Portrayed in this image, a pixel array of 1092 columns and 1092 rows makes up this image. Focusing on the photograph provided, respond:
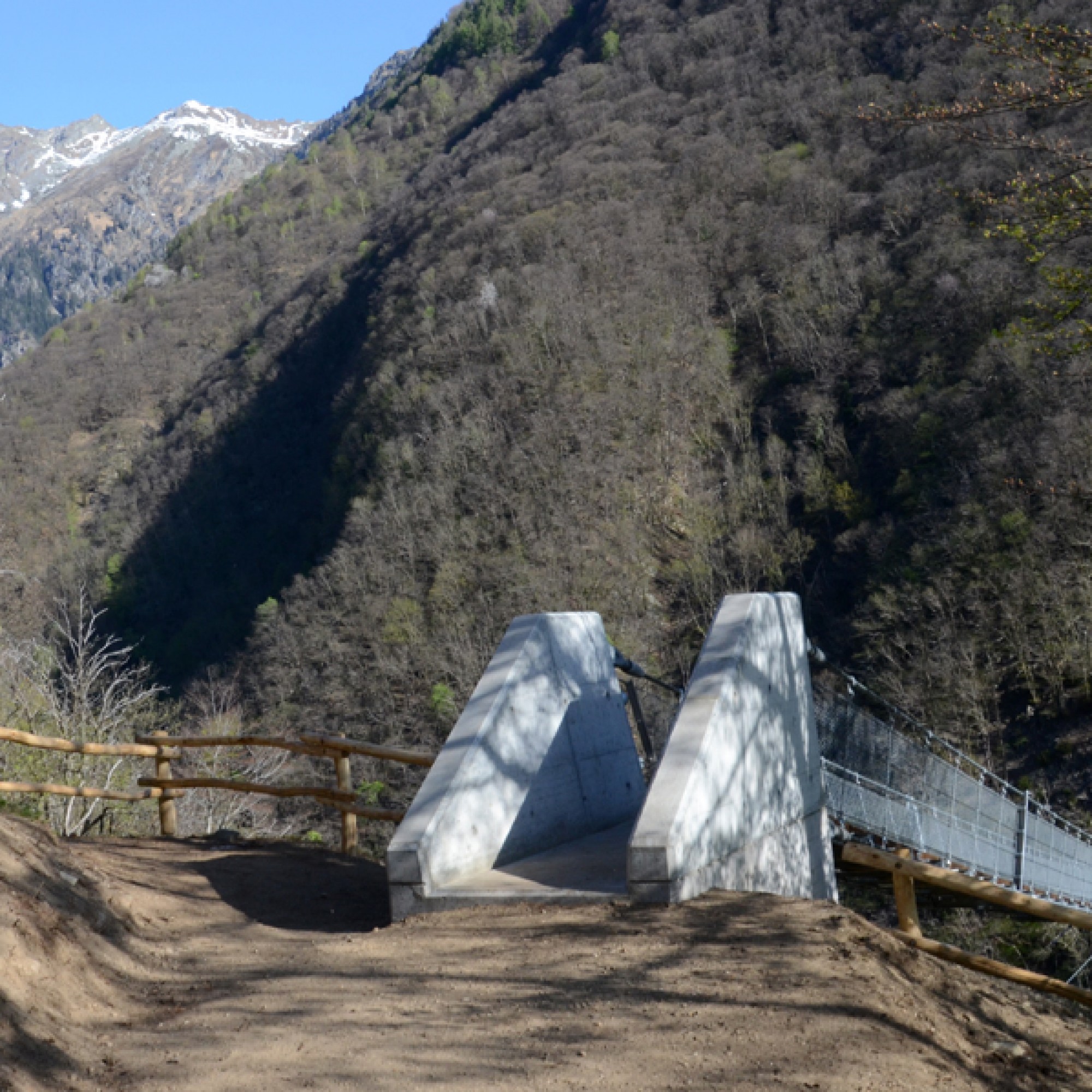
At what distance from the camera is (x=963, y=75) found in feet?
233

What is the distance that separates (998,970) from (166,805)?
20.5ft

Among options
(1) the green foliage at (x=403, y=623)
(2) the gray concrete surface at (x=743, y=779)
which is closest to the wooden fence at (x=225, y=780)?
(2) the gray concrete surface at (x=743, y=779)

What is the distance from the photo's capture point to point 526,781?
5.94 metres

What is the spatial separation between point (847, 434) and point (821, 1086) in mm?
60720

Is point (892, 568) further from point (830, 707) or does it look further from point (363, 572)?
point (830, 707)

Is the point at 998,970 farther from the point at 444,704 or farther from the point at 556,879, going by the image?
the point at 444,704

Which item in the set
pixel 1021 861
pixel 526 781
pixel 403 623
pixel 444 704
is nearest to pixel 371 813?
pixel 526 781

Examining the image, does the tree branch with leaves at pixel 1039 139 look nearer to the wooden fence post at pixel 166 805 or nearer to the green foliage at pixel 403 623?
the wooden fence post at pixel 166 805

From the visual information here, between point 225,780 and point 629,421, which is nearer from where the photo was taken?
point 225,780

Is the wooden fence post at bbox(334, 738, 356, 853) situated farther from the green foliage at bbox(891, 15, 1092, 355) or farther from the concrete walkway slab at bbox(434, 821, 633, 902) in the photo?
the green foliage at bbox(891, 15, 1092, 355)

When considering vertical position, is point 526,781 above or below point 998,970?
above

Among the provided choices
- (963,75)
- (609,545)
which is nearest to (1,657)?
(609,545)

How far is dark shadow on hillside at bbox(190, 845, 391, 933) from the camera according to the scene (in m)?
5.54

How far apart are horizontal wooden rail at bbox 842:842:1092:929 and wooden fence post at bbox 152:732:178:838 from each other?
219 inches
